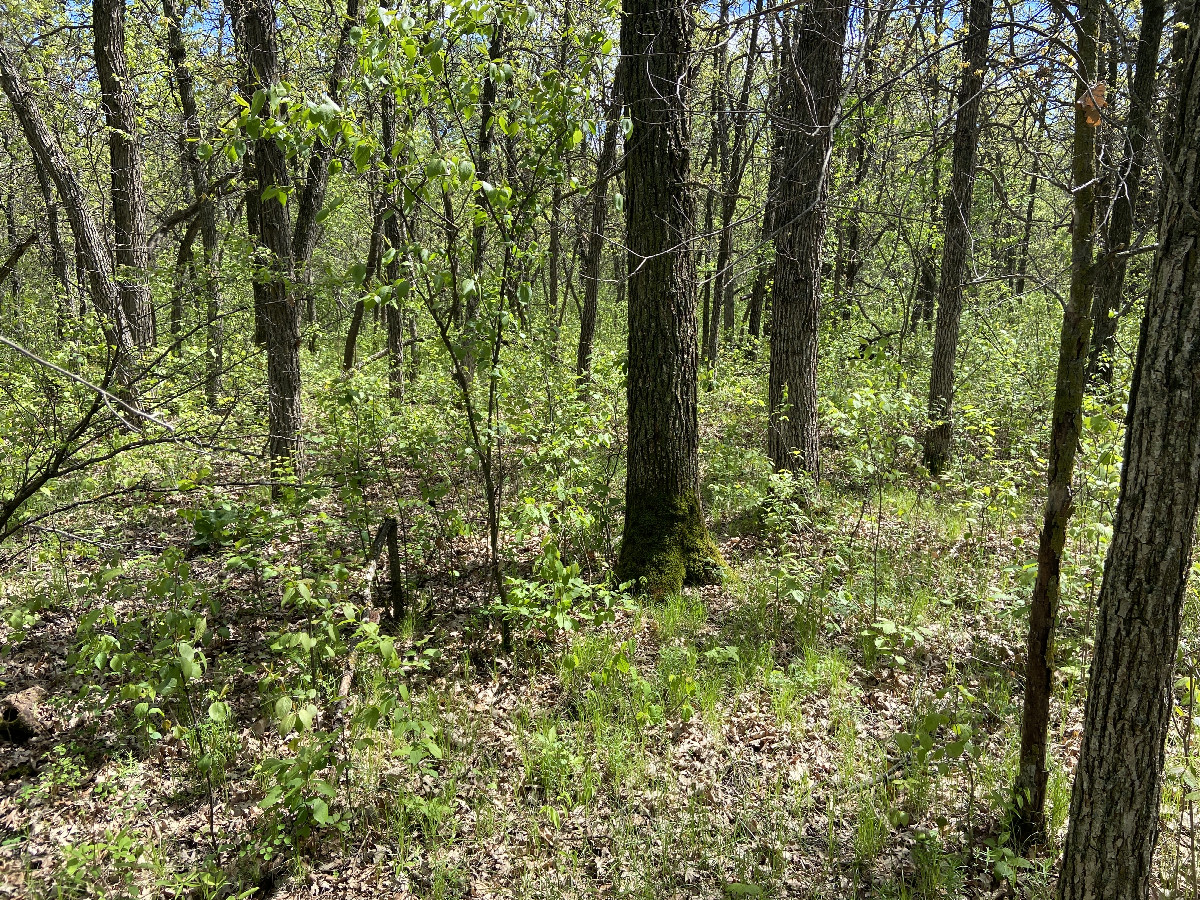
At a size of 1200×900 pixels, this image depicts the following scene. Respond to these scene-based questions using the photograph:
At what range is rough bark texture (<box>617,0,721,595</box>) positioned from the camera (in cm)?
464

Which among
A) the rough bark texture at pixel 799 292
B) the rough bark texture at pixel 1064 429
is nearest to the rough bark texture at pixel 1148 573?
the rough bark texture at pixel 1064 429

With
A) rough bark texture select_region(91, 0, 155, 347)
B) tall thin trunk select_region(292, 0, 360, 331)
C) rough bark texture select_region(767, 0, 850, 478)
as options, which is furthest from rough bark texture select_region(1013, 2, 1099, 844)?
rough bark texture select_region(91, 0, 155, 347)

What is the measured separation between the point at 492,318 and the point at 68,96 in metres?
7.82

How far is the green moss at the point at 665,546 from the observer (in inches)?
201

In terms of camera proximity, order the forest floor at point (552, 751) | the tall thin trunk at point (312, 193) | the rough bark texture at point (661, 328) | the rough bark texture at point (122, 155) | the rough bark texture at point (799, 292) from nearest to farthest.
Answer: the forest floor at point (552, 751)
the rough bark texture at point (661, 328)
the rough bark texture at point (799, 292)
the rough bark texture at point (122, 155)
the tall thin trunk at point (312, 193)

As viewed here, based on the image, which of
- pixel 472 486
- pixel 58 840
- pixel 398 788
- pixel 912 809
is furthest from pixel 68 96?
pixel 912 809

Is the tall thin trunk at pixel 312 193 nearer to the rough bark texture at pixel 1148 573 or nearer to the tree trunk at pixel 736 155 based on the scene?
the tree trunk at pixel 736 155

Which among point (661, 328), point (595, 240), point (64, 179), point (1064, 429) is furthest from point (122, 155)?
point (1064, 429)

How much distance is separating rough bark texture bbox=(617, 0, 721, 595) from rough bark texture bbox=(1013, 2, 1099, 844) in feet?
8.08

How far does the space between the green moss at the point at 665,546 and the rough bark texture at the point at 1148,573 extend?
309 cm

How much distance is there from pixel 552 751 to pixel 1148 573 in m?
2.85

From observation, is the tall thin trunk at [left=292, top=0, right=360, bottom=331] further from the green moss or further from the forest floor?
the green moss

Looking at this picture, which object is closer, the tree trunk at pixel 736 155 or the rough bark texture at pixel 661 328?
the tree trunk at pixel 736 155

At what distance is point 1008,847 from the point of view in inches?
112
